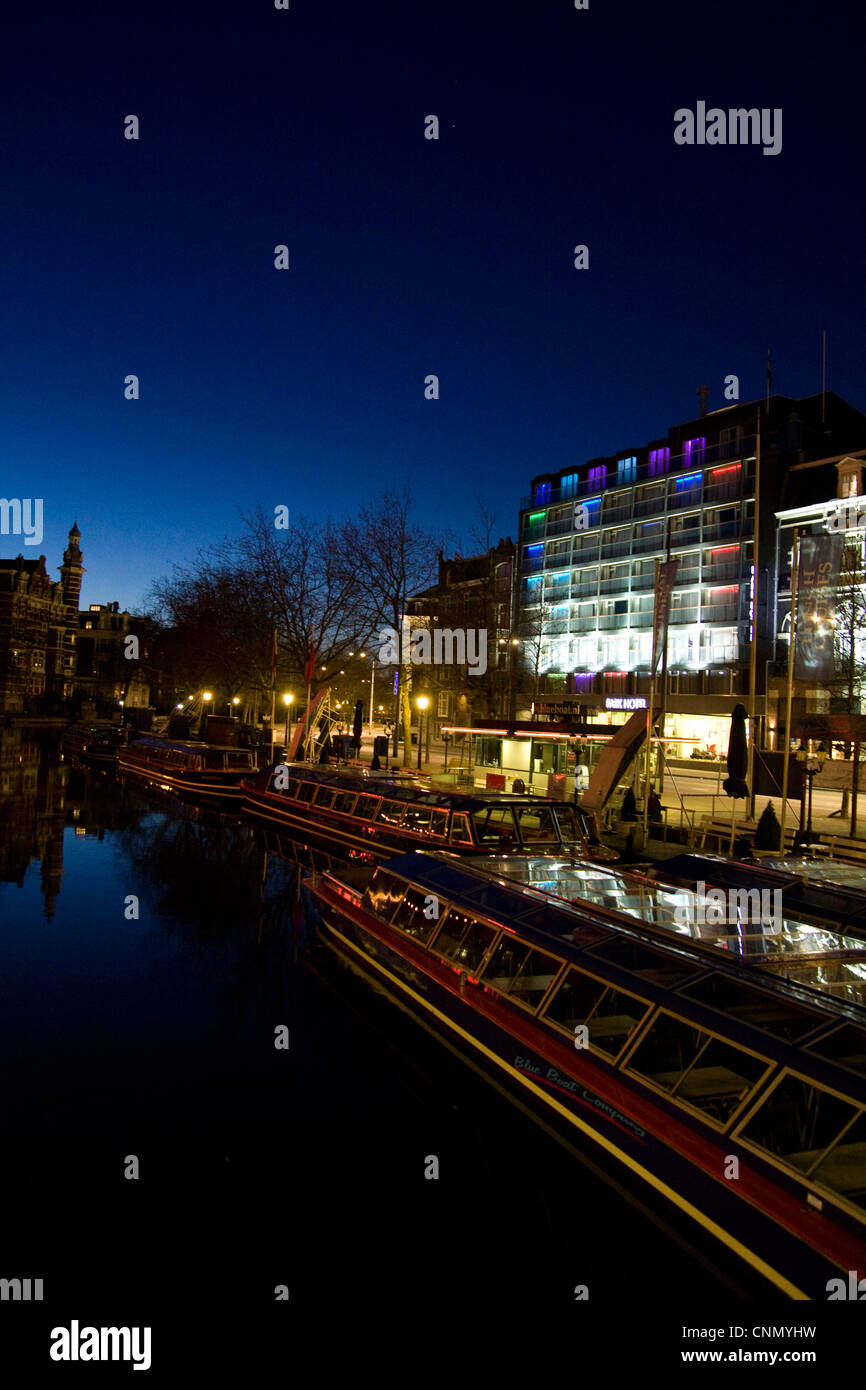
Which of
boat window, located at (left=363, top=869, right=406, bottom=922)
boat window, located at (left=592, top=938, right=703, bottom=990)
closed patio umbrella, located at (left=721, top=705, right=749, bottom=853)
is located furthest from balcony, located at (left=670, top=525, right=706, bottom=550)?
boat window, located at (left=592, top=938, right=703, bottom=990)

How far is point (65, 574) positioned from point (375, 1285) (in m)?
120

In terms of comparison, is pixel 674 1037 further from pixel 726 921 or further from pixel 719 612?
pixel 719 612

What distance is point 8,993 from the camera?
10.8 m

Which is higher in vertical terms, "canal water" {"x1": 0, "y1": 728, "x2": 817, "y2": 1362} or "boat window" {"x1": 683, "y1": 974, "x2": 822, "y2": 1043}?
"boat window" {"x1": 683, "y1": 974, "x2": 822, "y2": 1043}

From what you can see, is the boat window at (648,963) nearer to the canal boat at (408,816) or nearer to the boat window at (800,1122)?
the boat window at (800,1122)

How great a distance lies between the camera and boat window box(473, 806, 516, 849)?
1692cm

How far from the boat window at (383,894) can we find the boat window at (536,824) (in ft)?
16.7

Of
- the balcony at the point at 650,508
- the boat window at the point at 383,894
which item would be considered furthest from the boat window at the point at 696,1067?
the balcony at the point at 650,508

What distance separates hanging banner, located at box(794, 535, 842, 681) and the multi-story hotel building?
98.8 feet

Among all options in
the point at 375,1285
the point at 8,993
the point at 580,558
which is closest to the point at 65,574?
the point at 580,558

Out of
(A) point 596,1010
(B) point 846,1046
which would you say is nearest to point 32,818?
(A) point 596,1010

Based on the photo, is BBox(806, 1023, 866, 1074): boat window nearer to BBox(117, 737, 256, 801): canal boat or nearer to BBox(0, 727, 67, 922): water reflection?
BBox(0, 727, 67, 922): water reflection

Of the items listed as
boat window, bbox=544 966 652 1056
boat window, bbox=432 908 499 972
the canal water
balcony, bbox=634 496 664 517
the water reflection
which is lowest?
the canal water
